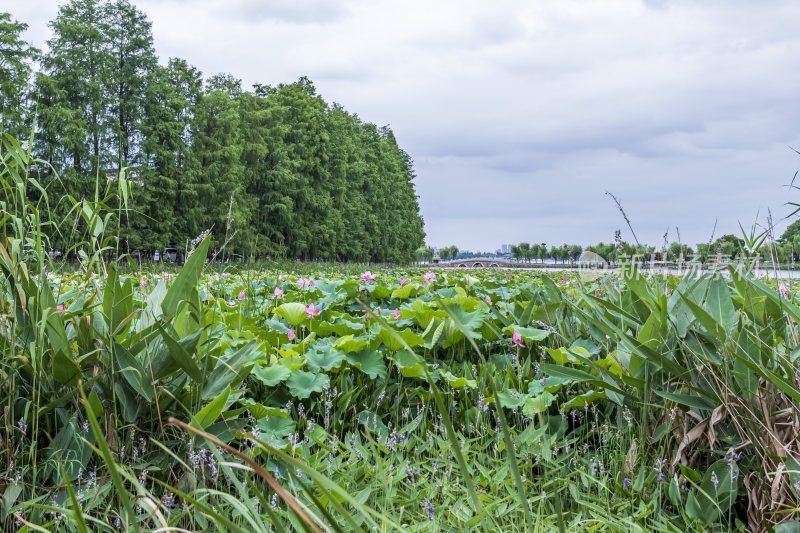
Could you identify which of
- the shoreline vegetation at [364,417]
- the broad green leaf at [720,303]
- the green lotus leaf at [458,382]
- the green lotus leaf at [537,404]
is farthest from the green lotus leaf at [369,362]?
the broad green leaf at [720,303]

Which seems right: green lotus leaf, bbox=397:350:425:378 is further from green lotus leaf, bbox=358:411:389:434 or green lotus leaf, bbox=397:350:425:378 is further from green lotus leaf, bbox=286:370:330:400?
green lotus leaf, bbox=286:370:330:400

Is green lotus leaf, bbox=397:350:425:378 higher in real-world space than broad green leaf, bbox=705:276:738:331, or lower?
lower

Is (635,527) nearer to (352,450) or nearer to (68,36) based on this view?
(352,450)

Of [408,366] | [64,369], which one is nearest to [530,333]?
[408,366]

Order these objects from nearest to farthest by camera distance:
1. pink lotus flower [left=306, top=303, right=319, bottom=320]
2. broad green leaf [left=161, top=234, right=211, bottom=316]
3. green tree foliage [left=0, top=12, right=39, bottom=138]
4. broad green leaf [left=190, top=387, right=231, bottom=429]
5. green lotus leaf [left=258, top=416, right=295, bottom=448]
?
broad green leaf [left=190, top=387, right=231, bottom=429]
broad green leaf [left=161, top=234, right=211, bottom=316]
green lotus leaf [left=258, top=416, right=295, bottom=448]
pink lotus flower [left=306, top=303, right=319, bottom=320]
green tree foliage [left=0, top=12, right=39, bottom=138]

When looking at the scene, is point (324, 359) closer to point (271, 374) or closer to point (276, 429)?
point (271, 374)

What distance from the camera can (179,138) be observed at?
26031 mm

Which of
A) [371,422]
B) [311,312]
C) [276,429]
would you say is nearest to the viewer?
[276,429]

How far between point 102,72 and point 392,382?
26.3 metres

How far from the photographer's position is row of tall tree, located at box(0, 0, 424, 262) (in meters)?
21.9

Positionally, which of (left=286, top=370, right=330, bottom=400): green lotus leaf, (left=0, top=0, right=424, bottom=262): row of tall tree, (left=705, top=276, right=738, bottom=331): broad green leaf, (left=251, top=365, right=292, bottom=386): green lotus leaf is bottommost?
(left=286, top=370, right=330, bottom=400): green lotus leaf

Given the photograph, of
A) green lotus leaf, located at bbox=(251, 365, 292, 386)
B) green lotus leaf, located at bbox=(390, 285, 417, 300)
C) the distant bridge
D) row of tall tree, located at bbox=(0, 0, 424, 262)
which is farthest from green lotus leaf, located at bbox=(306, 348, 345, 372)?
row of tall tree, located at bbox=(0, 0, 424, 262)

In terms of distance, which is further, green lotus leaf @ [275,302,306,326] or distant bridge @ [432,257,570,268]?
distant bridge @ [432,257,570,268]

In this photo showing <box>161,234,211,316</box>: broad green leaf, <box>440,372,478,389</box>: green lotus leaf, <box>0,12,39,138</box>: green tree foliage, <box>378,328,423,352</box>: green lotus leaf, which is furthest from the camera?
<box>0,12,39,138</box>: green tree foliage
